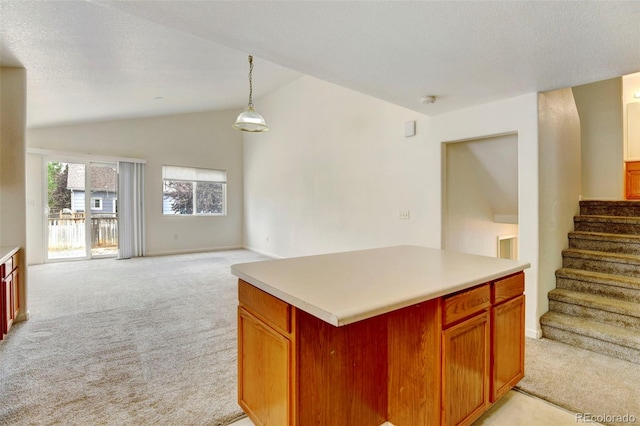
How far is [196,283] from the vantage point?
473 centimetres

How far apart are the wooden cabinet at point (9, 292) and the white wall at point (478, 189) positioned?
13.8ft

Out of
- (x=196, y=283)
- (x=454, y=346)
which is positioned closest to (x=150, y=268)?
(x=196, y=283)

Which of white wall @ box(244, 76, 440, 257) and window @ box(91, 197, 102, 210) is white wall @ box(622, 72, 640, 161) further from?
window @ box(91, 197, 102, 210)

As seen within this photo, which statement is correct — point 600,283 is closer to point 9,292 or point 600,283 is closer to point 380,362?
point 380,362

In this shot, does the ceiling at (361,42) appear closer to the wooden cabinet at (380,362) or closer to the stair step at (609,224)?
the wooden cabinet at (380,362)

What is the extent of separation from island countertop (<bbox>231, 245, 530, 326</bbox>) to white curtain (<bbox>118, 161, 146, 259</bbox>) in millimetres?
6145

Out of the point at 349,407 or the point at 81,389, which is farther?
the point at 81,389

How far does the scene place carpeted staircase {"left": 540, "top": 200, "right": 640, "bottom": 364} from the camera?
2578 mm

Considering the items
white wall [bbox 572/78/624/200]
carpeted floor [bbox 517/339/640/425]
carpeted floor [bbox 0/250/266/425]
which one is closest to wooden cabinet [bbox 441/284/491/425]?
carpeted floor [bbox 517/339/640/425]

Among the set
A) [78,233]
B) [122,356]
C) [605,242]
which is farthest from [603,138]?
[78,233]

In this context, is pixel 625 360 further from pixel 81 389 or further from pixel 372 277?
pixel 81 389

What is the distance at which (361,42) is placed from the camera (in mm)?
1933

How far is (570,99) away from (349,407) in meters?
3.93

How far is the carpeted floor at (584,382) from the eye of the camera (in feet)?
6.12
